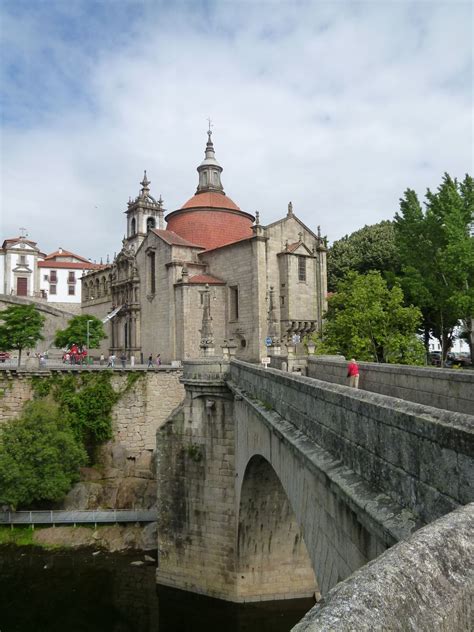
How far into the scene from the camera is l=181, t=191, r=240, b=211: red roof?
44125mm

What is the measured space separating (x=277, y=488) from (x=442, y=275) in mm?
18779

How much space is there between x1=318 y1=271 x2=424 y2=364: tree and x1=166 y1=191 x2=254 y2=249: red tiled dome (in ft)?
62.4

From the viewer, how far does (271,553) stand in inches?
730

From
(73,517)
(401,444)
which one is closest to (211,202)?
(73,517)

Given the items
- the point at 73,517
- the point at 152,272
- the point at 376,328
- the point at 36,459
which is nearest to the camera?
the point at 376,328

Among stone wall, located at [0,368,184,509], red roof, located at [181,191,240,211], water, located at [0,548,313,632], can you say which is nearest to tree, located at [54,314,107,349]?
stone wall, located at [0,368,184,509]

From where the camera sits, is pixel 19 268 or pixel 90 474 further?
pixel 19 268

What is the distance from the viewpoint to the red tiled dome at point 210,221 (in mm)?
42219

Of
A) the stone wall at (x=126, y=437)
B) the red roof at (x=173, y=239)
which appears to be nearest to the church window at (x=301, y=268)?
the red roof at (x=173, y=239)

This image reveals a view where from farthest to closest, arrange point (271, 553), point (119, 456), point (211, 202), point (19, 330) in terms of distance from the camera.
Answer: point (211, 202), point (19, 330), point (119, 456), point (271, 553)

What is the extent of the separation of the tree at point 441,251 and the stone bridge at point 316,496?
16536 mm

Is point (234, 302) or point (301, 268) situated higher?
point (301, 268)

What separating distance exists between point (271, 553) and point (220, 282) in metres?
22.4

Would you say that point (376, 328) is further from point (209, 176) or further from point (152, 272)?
point (209, 176)
